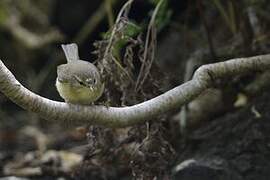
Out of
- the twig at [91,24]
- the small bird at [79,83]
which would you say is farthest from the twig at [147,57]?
the twig at [91,24]

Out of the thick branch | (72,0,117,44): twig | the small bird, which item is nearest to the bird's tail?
the small bird

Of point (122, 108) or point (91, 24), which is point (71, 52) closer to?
point (122, 108)

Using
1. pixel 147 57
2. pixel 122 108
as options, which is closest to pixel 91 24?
pixel 147 57

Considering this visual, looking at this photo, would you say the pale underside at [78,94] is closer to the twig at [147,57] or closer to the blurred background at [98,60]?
the blurred background at [98,60]

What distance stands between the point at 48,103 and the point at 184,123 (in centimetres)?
135

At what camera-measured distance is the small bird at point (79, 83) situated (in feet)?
6.68

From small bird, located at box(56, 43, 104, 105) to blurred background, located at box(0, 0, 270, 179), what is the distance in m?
0.26

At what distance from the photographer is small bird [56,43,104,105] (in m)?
2.04

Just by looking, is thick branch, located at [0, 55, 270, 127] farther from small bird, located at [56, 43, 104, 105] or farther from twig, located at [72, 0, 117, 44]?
twig, located at [72, 0, 117, 44]

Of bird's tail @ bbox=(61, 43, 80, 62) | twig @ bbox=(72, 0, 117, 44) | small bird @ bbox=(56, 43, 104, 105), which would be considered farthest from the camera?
twig @ bbox=(72, 0, 117, 44)

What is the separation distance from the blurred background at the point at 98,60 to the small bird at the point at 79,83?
265 mm

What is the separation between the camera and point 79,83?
203cm

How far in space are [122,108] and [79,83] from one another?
22 cm

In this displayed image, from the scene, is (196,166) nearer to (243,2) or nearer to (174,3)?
(243,2)
